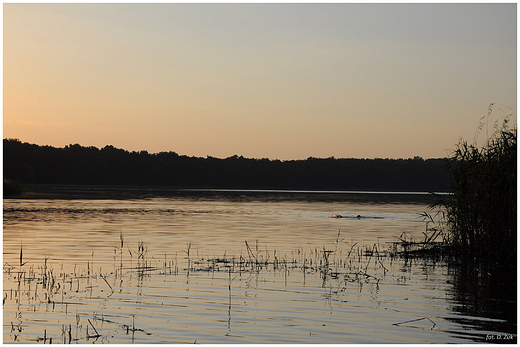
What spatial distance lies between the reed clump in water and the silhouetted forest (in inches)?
4734

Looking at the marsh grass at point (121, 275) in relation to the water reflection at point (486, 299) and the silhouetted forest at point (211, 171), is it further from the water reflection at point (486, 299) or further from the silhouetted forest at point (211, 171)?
the silhouetted forest at point (211, 171)

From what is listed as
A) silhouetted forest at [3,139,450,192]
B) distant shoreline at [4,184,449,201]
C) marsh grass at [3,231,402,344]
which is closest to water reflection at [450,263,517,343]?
marsh grass at [3,231,402,344]

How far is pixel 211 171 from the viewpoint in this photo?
6196 inches

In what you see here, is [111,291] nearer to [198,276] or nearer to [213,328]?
[198,276]

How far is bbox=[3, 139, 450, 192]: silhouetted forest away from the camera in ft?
455

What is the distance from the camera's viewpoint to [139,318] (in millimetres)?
12555

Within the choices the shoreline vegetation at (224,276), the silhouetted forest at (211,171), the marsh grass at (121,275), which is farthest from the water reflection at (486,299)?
the silhouetted forest at (211,171)

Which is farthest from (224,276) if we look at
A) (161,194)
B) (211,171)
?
(211,171)

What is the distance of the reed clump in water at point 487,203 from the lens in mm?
19453

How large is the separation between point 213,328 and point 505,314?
572cm

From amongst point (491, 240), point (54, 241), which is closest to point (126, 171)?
point (54, 241)

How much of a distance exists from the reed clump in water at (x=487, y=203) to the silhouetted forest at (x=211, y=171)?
120 metres

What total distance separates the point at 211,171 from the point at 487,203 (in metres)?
139

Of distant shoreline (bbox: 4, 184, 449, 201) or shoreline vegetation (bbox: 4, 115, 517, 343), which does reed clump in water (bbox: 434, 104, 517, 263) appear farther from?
distant shoreline (bbox: 4, 184, 449, 201)
